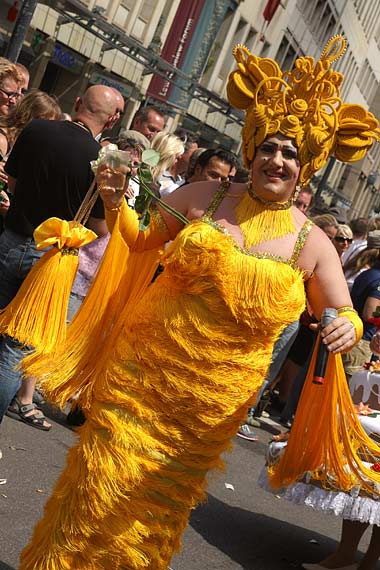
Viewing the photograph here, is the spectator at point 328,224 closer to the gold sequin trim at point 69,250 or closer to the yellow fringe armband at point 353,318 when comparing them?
the gold sequin trim at point 69,250

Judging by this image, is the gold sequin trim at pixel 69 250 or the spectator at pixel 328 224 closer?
the gold sequin trim at pixel 69 250

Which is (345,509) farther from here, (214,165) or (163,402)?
(214,165)

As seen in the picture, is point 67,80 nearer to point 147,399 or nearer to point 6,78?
point 6,78

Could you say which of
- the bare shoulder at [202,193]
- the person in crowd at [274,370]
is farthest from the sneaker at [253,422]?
the bare shoulder at [202,193]

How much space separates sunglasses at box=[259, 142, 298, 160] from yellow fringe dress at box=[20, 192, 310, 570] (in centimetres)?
39

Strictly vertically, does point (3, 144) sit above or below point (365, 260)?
below

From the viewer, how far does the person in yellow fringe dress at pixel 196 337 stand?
3684 millimetres

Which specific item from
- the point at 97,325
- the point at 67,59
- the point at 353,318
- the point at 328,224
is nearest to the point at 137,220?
the point at 97,325

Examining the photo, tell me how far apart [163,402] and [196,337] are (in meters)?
0.26

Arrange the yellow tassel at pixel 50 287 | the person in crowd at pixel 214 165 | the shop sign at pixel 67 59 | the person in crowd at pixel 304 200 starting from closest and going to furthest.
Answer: the yellow tassel at pixel 50 287, the person in crowd at pixel 214 165, the person in crowd at pixel 304 200, the shop sign at pixel 67 59

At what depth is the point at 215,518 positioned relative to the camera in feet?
19.2

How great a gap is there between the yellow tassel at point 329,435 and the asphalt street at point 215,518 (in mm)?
419

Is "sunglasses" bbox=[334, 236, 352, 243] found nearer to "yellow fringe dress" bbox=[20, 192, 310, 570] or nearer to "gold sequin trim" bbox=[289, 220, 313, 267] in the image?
"gold sequin trim" bbox=[289, 220, 313, 267]

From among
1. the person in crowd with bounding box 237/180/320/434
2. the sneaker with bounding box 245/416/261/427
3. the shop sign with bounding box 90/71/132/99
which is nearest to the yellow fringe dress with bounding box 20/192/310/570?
the person in crowd with bounding box 237/180/320/434
